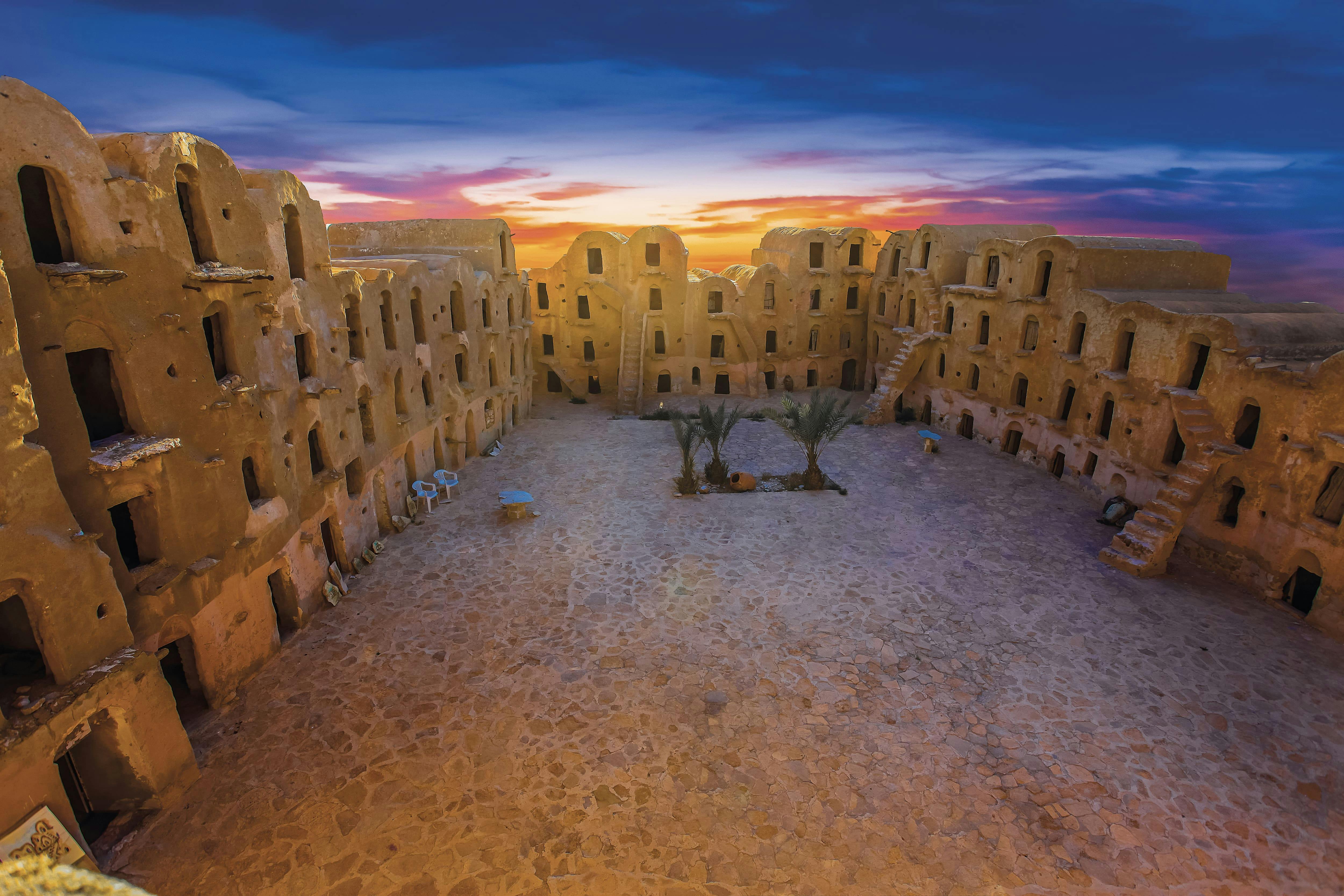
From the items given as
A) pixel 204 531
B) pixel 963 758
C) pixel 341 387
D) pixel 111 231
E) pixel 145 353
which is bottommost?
pixel 963 758

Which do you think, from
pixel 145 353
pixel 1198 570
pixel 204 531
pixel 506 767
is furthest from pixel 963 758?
pixel 145 353

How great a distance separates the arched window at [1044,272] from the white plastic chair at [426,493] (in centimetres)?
2367

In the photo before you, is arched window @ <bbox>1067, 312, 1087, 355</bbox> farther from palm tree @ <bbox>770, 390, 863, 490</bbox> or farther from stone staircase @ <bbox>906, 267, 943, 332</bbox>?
palm tree @ <bbox>770, 390, 863, 490</bbox>

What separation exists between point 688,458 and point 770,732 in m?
12.0

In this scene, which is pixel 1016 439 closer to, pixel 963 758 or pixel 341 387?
pixel 963 758

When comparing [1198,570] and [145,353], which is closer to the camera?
[145,353]

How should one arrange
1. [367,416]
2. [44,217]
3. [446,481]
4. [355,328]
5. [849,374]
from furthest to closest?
1. [849,374]
2. [446,481]
3. [367,416]
4. [355,328]
5. [44,217]

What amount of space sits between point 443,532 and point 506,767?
9833mm

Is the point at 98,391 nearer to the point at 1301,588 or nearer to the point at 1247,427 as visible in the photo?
the point at 1247,427

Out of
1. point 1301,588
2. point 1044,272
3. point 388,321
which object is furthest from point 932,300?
point 388,321

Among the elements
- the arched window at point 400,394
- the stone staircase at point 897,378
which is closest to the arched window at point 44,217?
the arched window at point 400,394

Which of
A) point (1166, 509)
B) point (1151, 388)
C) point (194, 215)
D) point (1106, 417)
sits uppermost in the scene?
point (194, 215)

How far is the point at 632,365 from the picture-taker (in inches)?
1396

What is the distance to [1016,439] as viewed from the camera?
2702 centimetres
